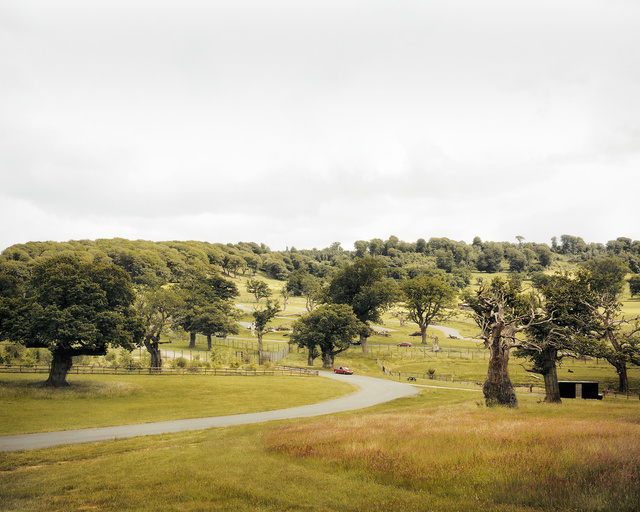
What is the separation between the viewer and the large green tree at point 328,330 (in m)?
76.1

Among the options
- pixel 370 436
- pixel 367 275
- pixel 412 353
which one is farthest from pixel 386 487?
pixel 367 275

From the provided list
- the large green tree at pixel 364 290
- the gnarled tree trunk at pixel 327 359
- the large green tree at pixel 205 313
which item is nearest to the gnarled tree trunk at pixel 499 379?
the gnarled tree trunk at pixel 327 359

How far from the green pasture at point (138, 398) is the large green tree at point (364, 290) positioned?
38.6 metres

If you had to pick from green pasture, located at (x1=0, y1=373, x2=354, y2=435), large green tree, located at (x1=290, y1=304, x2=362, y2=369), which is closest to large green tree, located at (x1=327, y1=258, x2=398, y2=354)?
large green tree, located at (x1=290, y1=304, x2=362, y2=369)

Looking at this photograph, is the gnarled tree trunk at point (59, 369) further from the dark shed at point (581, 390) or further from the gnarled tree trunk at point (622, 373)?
the gnarled tree trunk at point (622, 373)

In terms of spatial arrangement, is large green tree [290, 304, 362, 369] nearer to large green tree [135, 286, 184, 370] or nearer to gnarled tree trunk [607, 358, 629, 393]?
large green tree [135, 286, 184, 370]

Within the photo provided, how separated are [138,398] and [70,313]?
1060 cm

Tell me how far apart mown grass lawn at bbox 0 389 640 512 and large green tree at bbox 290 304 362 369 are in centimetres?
5766

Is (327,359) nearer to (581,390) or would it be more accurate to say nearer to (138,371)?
(138,371)

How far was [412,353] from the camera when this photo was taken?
8400 centimetres

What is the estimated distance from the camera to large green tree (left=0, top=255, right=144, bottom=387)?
3872 cm

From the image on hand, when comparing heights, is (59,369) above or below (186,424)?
above

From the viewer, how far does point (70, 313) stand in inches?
1555

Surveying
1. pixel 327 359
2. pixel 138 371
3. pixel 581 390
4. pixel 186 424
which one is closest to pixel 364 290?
pixel 327 359
